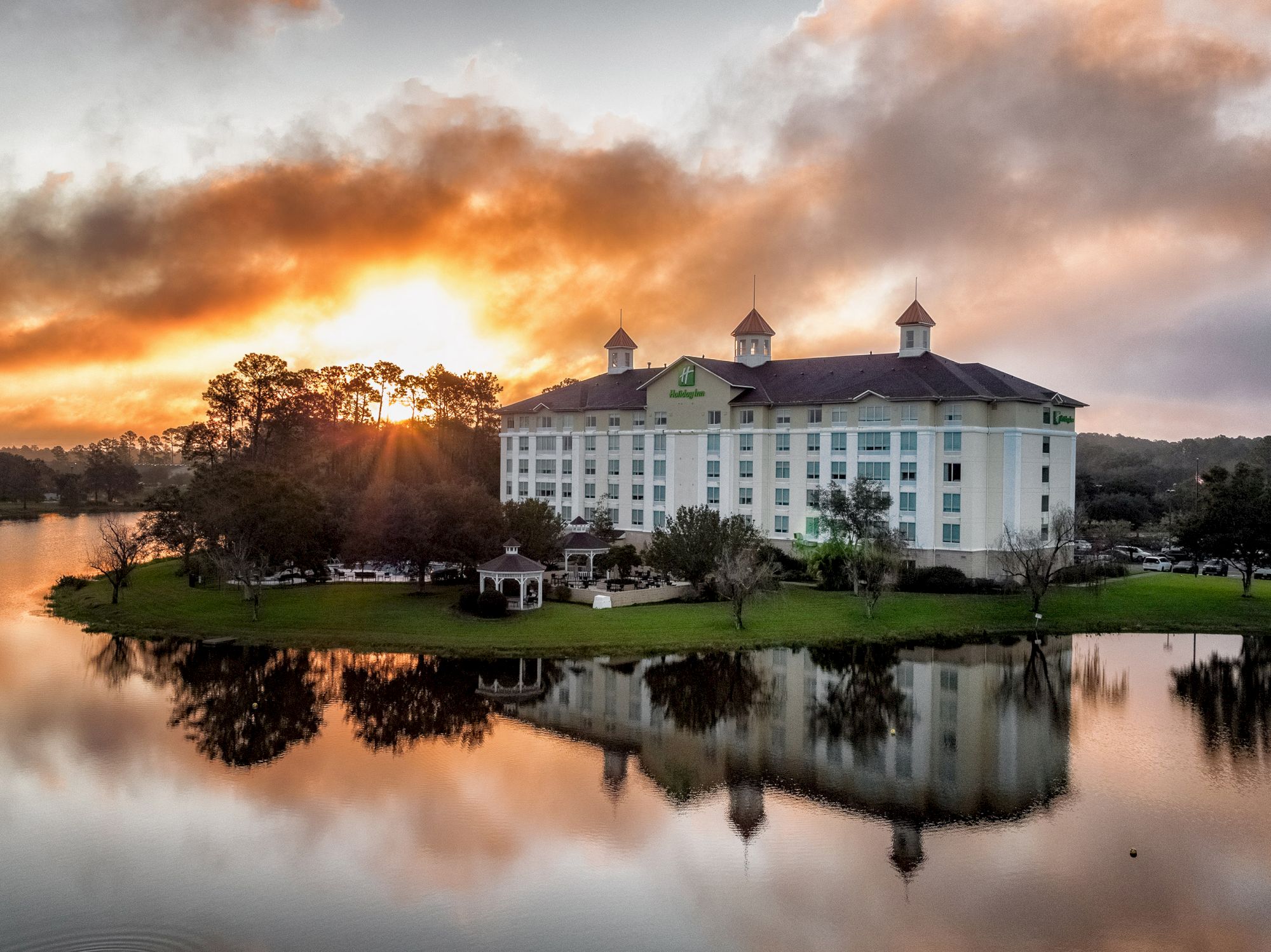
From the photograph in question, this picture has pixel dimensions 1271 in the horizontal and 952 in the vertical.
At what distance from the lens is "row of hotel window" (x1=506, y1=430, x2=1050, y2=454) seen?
60.7m

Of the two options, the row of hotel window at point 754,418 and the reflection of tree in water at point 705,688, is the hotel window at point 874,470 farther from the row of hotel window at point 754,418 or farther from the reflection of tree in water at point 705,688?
the reflection of tree in water at point 705,688

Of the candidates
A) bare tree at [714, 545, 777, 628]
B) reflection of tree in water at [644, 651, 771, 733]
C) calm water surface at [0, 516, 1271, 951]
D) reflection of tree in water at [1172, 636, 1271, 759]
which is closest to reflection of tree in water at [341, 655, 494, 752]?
calm water surface at [0, 516, 1271, 951]

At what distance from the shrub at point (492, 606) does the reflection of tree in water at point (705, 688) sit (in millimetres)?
10233

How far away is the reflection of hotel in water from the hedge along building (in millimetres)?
19425

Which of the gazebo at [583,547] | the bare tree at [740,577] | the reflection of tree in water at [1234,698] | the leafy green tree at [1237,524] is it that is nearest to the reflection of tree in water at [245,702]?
the bare tree at [740,577]

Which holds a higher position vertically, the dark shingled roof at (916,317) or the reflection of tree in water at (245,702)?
the dark shingled roof at (916,317)

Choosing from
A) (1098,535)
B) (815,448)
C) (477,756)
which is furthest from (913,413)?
(477,756)

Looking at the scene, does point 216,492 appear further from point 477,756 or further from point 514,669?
point 477,756

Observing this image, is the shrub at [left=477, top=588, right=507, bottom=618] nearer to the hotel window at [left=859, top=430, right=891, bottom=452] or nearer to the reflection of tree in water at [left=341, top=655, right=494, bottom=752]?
the reflection of tree in water at [left=341, top=655, right=494, bottom=752]

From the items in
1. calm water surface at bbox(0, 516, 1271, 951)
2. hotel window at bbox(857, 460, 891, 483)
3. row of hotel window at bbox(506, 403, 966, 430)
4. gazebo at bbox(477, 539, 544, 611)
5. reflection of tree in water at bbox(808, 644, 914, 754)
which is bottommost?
calm water surface at bbox(0, 516, 1271, 951)

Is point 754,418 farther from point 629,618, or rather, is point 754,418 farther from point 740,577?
point 629,618

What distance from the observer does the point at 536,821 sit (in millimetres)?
23234

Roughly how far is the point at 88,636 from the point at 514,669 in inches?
880

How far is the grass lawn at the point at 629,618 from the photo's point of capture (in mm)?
44406
